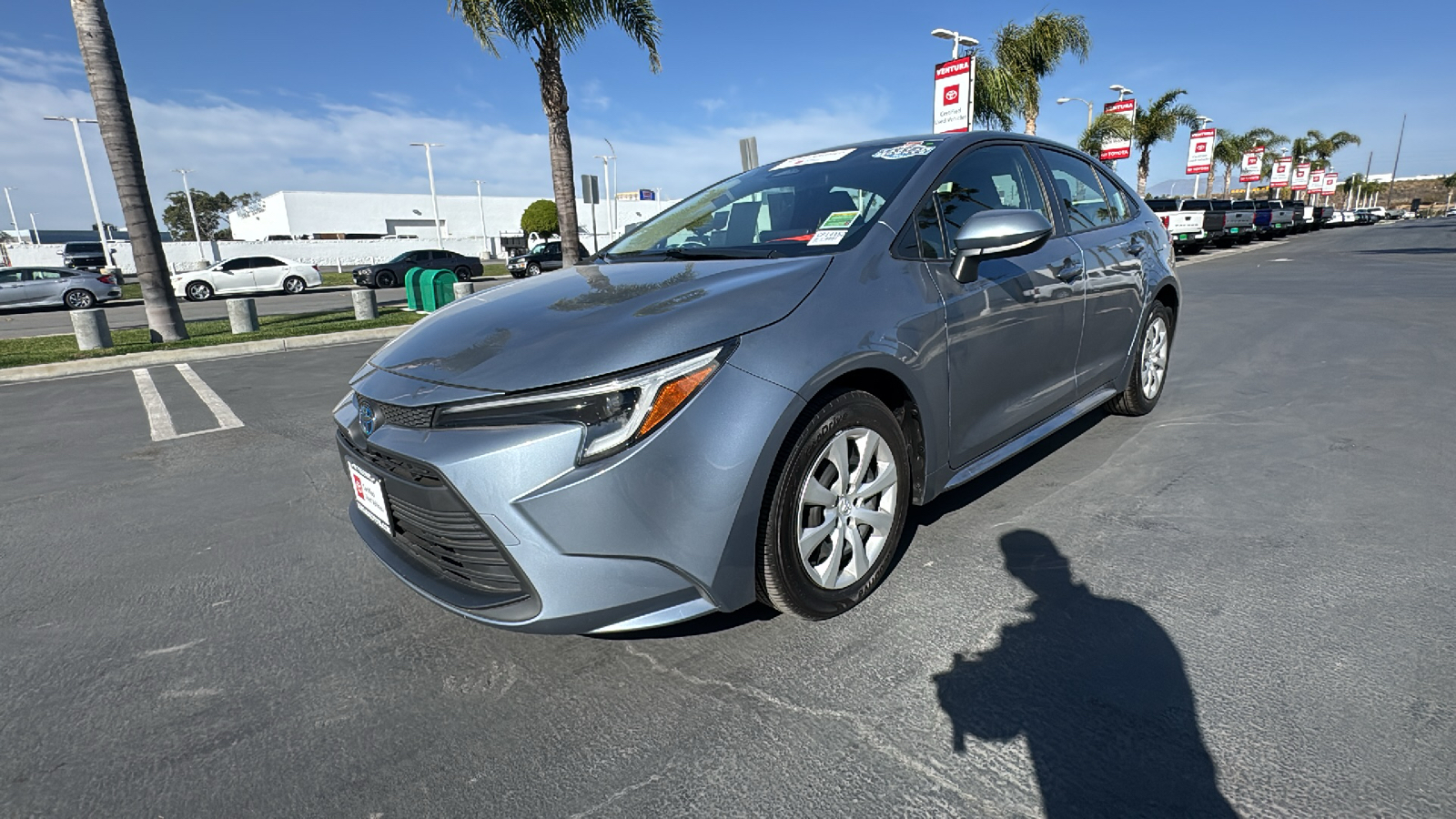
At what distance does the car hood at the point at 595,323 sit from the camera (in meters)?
1.93

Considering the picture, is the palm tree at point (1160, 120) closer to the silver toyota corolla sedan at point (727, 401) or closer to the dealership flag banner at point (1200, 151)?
the dealership flag banner at point (1200, 151)

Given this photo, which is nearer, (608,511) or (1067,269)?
(608,511)

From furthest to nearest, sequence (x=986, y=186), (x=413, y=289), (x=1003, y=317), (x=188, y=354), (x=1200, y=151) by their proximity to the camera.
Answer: (x=1200, y=151), (x=413, y=289), (x=188, y=354), (x=986, y=186), (x=1003, y=317)

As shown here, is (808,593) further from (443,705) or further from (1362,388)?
(1362,388)

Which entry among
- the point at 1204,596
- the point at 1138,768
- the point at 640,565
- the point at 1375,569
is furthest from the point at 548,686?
the point at 1375,569

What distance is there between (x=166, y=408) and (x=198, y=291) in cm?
2028

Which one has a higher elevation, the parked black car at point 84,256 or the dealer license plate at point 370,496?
the parked black car at point 84,256

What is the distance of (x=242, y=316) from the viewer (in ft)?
37.6

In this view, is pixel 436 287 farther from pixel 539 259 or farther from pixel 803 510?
pixel 539 259

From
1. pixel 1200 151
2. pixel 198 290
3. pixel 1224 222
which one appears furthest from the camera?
pixel 1200 151

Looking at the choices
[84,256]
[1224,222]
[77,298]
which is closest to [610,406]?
[77,298]

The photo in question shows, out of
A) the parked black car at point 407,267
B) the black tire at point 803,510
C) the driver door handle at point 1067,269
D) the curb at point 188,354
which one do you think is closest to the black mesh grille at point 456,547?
the black tire at point 803,510

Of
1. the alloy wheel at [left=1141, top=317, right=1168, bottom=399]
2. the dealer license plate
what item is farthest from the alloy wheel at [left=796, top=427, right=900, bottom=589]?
the alloy wheel at [left=1141, top=317, right=1168, bottom=399]

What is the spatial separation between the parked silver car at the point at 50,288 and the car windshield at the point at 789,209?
23.6 m
